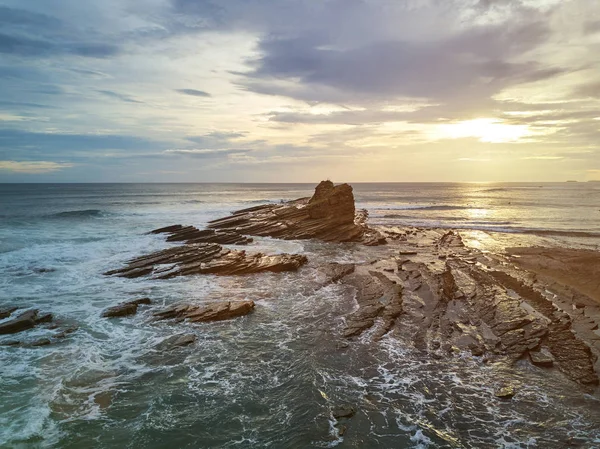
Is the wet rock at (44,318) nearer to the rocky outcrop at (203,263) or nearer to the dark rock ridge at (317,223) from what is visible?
the rocky outcrop at (203,263)

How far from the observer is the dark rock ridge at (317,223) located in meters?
45.8

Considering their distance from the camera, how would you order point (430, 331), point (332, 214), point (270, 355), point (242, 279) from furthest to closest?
point (332, 214) < point (242, 279) < point (430, 331) < point (270, 355)

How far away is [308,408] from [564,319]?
52.6 ft

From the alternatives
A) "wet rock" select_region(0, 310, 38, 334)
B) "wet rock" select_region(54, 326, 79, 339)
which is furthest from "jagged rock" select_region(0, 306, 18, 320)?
"wet rock" select_region(54, 326, 79, 339)

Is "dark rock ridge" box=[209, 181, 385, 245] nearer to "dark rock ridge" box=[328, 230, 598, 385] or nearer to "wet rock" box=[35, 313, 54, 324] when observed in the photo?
"dark rock ridge" box=[328, 230, 598, 385]

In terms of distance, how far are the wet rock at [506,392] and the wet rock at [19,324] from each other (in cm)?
2205

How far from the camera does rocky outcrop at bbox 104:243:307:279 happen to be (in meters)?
28.1

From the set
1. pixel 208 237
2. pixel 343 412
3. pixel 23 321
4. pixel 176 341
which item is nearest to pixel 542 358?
pixel 343 412

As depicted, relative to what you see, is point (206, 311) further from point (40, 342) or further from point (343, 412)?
point (343, 412)

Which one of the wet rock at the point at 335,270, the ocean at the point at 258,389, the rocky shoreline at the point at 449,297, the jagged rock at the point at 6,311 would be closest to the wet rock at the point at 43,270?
the ocean at the point at 258,389

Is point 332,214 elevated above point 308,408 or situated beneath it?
elevated above

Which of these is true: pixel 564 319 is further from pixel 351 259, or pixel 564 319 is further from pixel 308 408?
pixel 351 259

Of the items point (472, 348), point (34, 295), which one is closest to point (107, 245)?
point (34, 295)

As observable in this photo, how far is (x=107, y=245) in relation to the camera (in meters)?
38.3
